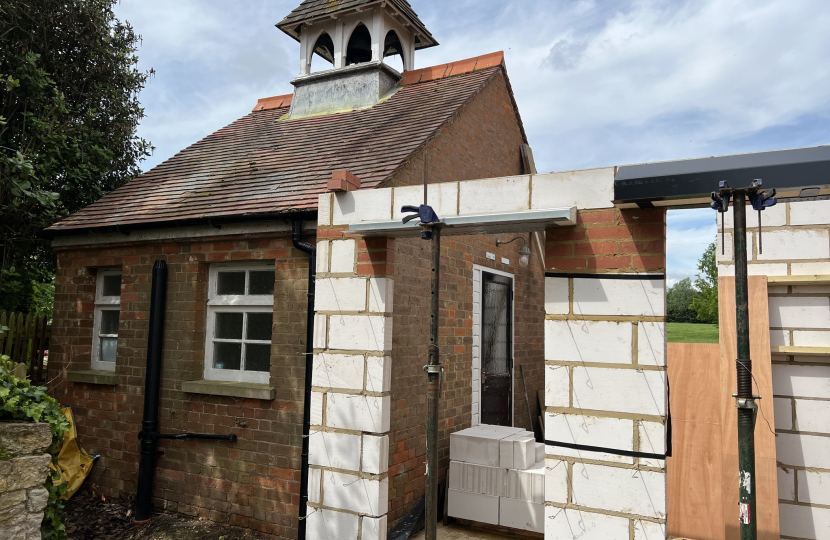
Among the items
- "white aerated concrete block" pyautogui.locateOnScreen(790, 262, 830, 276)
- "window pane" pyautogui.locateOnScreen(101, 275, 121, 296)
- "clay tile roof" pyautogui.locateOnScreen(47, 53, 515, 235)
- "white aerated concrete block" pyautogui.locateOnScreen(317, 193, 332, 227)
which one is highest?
"clay tile roof" pyautogui.locateOnScreen(47, 53, 515, 235)

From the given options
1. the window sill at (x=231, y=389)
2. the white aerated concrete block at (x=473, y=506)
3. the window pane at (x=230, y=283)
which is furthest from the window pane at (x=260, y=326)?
the white aerated concrete block at (x=473, y=506)

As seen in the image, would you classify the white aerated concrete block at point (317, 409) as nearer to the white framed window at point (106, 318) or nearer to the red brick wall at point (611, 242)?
the red brick wall at point (611, 242)

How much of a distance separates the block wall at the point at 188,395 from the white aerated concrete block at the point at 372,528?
A: 1.66 metres

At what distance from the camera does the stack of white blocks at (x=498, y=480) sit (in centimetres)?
611

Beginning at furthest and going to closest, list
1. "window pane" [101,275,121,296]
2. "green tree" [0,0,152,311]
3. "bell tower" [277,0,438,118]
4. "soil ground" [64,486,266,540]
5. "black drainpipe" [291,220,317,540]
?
"bell tower" [277,0,438,118] < "green tree" [0,0,152,311] < "window pane" [101,275,121,296] < "soil ground" [64,486,266,540] < "black drainpipe" [291,220,317,540]

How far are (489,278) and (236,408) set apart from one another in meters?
4.11

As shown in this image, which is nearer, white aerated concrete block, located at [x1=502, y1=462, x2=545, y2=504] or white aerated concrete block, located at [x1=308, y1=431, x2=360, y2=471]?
white aerated concrete block, located at [x1=308, y1=431, x2=360, y2=471]

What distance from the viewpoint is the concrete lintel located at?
4.20 meters

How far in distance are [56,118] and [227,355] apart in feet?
20.8

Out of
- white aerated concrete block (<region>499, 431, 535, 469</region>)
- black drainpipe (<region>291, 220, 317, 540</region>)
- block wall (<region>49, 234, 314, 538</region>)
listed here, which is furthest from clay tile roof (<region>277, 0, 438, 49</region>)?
white aerated concrete block (<region>499, 431, 535, 469</region>)

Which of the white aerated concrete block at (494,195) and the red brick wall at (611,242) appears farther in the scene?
the white aerated concrete block at (494,195)

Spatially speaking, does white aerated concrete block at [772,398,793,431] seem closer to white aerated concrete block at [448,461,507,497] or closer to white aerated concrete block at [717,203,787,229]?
white aerated concrete block at [717,203,787,229]

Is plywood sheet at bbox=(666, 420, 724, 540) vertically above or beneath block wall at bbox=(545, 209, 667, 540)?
beneath

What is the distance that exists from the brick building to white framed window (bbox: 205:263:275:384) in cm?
2
